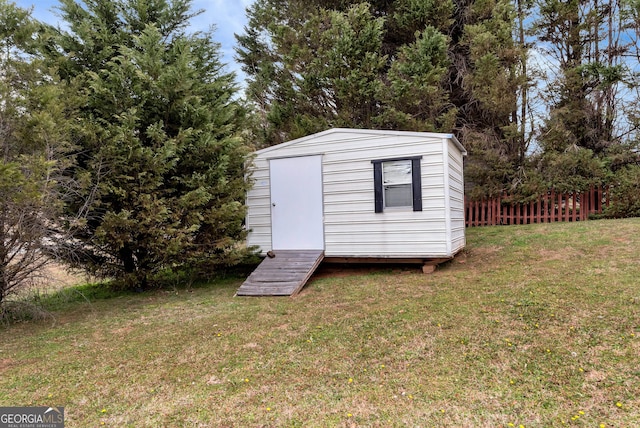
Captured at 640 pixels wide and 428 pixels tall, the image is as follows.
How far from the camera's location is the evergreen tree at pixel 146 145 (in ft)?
17.9

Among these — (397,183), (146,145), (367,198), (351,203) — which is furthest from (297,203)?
(146,145)

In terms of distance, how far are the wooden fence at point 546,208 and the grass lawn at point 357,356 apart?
17.1 ft

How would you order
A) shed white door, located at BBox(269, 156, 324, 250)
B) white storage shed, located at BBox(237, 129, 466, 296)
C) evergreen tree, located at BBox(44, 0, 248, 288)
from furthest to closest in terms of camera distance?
shed white door, located at BBox(269, 156, 324, 250) < white storage shed, located at BBox(237, 129, 466, 296) < evergreen tree, located at BBox(44, 0, 248, 288)

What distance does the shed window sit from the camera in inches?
250

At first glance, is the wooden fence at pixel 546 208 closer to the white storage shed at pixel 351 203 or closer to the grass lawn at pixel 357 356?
the white storage shed at pixel 351 203

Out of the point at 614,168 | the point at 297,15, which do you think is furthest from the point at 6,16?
the point at 614,168

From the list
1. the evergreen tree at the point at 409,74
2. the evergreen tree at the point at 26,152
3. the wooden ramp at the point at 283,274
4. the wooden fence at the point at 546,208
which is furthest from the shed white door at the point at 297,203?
the wooden fence at the point at 546,208

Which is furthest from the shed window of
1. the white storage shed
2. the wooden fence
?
the wooden fence

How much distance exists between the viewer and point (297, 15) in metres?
12.0

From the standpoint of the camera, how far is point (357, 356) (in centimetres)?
329

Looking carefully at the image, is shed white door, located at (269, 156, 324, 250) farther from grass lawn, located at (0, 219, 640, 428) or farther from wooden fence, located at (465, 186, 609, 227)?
wooden fence, located at (465, 186, 609, 227)

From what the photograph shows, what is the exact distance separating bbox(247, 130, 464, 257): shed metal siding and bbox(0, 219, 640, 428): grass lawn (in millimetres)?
995

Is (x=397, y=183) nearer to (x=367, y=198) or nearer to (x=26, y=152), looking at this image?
(x=367, y=198)

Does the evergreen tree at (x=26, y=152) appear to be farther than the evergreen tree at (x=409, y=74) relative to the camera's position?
No
